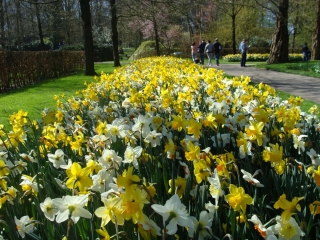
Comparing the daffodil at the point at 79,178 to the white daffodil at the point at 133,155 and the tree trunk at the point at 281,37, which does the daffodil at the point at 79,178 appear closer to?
the white daffodil at the point at 133,155

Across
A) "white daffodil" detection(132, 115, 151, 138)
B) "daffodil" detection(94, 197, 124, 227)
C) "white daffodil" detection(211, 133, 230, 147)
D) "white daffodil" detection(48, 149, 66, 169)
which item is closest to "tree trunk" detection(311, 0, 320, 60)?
"white daffodil" detection(211, 133, 230, 147)

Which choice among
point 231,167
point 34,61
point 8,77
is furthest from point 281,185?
point 34,61

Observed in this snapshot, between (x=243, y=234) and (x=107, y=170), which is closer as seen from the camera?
(x=243, y=234)

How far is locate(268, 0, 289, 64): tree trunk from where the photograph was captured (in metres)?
18.2

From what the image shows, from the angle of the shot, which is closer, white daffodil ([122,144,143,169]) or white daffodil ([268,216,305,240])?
white daffodil ([268,216,305,240])

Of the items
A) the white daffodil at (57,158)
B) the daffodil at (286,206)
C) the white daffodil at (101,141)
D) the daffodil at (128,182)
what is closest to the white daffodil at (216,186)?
the daffodil at (286,206)

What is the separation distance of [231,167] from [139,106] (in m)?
1.70

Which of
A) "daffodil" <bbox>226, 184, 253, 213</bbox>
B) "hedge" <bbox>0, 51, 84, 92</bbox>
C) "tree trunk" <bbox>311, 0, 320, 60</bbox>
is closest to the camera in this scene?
"daffodil" <bbox>226, 184, 253, 213</bbox>

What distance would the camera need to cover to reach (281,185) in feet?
5.86

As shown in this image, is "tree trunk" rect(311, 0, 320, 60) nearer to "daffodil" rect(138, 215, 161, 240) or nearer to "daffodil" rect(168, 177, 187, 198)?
"daffodil" rect(168, 177, 187, 198)

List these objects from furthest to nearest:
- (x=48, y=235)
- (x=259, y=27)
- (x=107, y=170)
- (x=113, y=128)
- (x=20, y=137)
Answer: (x=259, y=27)
(x=20, y=137)
(x=113, y=128)
(x=107, y=170)
(x=48, y=235)

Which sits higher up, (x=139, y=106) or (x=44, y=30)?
(x=44, y=30)

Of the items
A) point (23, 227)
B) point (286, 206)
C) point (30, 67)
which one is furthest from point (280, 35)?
point (23, 227)

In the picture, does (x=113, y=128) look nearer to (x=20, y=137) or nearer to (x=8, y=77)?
(x=20, y=137)
